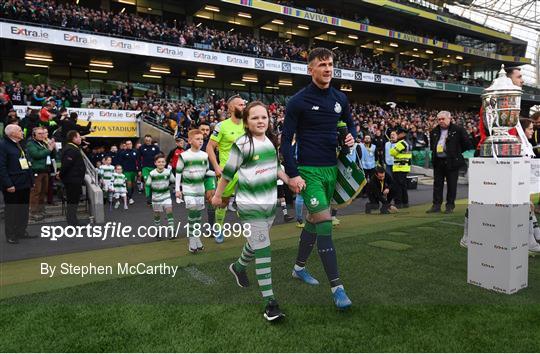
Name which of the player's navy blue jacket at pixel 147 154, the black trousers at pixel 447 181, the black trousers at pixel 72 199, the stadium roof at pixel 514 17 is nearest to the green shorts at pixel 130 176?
the player's navy blue jacket at pixel 147 154

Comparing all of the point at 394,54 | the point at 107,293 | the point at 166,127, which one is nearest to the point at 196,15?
the point at 166,127

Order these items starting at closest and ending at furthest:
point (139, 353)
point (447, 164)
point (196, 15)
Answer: point (139, 353) → point (447, 164) → point (196, 15)

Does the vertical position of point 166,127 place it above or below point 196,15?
below

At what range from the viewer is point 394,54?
143ft

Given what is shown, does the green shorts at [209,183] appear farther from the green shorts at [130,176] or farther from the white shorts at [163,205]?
the green shorts at [130,176]

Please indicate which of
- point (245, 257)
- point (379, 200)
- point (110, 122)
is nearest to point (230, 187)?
point (245, 257)

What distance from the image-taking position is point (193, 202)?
19.2 feet

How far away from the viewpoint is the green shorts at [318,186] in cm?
353

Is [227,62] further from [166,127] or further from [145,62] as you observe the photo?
[166,127]

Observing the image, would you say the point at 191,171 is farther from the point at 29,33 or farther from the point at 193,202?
the point at 29,33

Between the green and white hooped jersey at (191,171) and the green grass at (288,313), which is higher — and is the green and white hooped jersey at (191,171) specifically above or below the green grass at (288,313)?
above

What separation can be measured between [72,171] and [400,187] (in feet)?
25.4

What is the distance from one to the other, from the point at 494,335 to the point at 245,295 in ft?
7.14

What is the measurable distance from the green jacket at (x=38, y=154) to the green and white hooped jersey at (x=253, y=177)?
7.24 m
